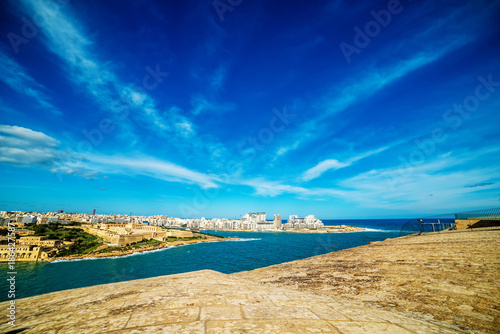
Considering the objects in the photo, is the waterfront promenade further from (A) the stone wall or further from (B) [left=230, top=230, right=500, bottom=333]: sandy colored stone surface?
(A) the stone wall

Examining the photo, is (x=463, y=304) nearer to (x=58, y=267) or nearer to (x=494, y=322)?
(x=494, y=322)

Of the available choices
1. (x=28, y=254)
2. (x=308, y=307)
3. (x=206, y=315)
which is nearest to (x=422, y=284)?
(x=308, y=307)

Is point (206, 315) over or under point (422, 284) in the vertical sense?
over

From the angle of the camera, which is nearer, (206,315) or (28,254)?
(206,315)

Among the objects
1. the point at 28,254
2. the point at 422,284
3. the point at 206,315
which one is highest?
the point at 206,315

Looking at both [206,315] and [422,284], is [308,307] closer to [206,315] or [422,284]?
[206,315]

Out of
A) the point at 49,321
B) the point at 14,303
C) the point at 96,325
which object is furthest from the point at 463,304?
the point at 14,303

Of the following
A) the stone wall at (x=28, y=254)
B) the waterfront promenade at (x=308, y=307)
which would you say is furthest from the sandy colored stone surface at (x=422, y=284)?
the stone wall at (x=28, y=254)
